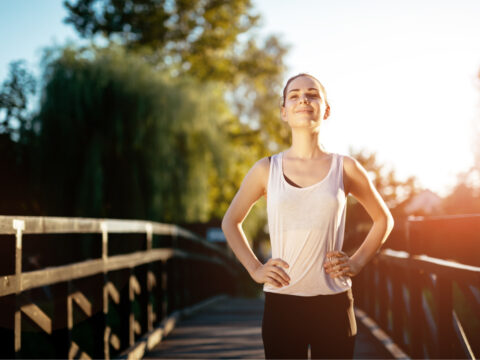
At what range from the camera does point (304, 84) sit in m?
2.22

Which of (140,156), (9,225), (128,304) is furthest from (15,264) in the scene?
(140,156)

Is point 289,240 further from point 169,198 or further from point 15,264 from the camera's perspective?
point 169,198

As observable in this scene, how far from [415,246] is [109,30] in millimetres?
20284

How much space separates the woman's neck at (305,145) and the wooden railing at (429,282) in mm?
927

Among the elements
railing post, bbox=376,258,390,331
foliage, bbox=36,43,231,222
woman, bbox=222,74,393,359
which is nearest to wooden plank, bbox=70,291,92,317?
woman, bbox=222,74,393,359

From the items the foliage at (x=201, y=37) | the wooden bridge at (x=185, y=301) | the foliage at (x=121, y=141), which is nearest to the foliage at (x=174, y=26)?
the foliage at (x=201, y=37)

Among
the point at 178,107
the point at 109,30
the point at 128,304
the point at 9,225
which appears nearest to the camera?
the point at 9,225

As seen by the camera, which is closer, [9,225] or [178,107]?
[9,225]

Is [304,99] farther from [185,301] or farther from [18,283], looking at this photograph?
[185,301]

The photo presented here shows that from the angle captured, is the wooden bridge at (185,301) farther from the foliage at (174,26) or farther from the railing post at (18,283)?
the foliage at (174,26)

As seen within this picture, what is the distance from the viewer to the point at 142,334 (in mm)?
5785

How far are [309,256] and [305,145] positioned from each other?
0.42 metres

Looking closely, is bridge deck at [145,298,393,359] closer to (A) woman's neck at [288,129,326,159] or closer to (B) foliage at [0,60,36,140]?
(A) woman's neck at [288,129,326,159]

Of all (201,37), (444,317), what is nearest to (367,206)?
(444,317)
